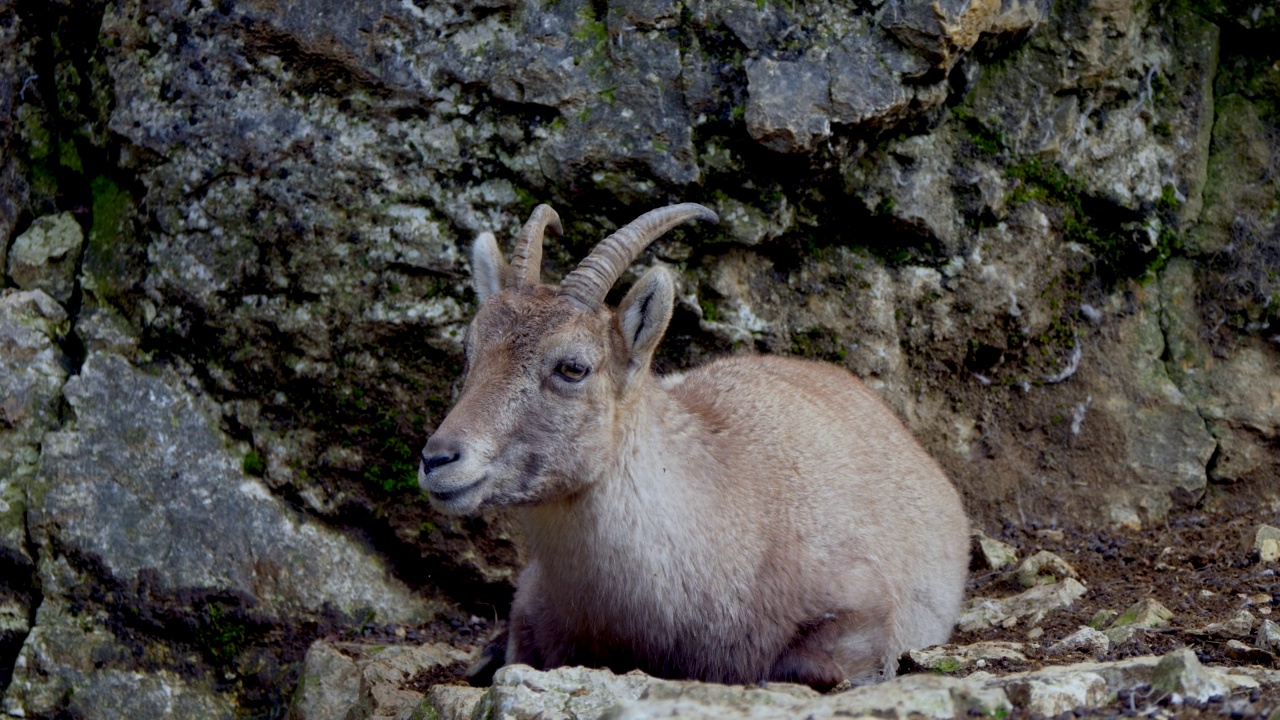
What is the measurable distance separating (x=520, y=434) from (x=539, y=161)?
264 cm

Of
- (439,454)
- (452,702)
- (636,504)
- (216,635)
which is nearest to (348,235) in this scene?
(216,635)

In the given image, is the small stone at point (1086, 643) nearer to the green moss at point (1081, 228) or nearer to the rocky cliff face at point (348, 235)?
the rocky cliff face at point (348, 235)

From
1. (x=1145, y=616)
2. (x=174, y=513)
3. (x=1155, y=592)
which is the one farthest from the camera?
(x=174, y=513)

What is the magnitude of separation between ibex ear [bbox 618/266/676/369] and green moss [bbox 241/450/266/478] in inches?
122

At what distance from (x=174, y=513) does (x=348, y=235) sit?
2.02m

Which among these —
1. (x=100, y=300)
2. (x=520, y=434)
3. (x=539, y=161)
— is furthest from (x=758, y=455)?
(x=100, y=300)

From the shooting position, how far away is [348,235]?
27.9ft

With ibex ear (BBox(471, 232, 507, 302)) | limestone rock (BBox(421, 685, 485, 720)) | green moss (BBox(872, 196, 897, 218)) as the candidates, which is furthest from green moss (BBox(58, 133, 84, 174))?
green moss (BBox(872, 196, 897, 218))

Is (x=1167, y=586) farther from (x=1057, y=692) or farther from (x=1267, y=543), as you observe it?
(x=1057, y=692)

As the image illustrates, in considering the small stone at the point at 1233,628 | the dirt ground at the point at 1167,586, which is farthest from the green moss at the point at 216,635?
the small stone at the point at 1233,628

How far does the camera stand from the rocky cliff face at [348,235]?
8258 mm

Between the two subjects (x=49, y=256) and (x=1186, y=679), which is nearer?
(x=1186, y=679)

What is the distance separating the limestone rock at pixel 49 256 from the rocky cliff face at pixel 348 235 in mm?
18

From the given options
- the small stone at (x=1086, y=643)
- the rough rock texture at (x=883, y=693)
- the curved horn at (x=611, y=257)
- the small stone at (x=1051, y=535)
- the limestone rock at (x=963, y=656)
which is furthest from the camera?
the small stone at (x=1051, y=535)
